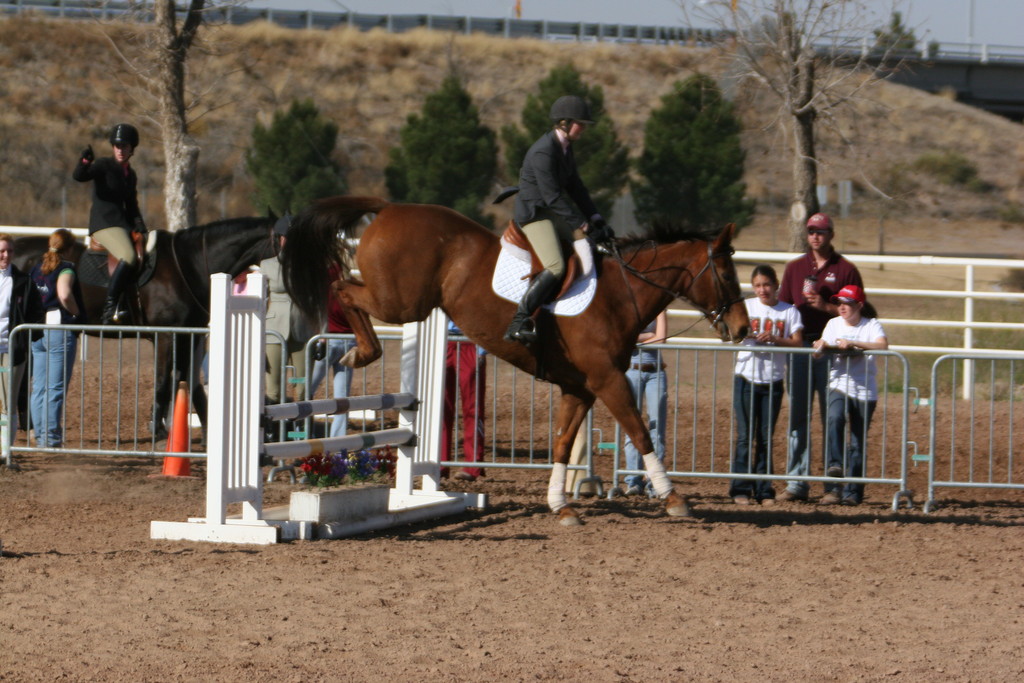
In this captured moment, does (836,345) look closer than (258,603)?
No

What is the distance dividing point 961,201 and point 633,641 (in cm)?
5177

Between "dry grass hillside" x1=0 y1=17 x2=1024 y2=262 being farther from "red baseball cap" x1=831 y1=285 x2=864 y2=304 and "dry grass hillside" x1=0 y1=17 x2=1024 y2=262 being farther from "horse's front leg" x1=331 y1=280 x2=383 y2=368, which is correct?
"horse's front leg" x1=331 y1=280 x2=383 y2=368

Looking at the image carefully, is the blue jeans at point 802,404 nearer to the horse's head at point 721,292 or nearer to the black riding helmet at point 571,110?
the horse's head at point 721,292

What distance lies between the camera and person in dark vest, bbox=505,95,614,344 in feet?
26.3

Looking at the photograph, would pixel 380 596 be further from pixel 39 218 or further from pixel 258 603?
pixel 39 218

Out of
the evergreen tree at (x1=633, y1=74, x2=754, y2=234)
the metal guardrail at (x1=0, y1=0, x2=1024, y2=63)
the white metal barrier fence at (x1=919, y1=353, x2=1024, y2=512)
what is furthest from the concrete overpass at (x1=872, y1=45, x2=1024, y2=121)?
the white metal barrier fence at (x1=919, y1=353, x2=1024, y2=512)

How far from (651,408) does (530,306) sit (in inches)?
83.7

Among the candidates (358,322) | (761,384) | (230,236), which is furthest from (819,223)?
(230,236)

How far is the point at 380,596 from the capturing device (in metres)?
6.25

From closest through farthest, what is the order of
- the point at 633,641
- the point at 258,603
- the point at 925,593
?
the point at 633,641
the point at 258,603
the point at 925,593

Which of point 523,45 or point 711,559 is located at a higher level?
point 523,45

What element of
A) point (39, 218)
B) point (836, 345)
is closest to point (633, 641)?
point (836, 345)

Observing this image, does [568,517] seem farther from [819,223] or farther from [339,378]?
[339,378]

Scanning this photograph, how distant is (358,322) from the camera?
27.3ft
